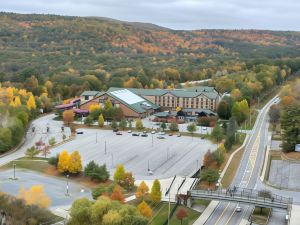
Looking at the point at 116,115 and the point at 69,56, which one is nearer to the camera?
the point at 116,115

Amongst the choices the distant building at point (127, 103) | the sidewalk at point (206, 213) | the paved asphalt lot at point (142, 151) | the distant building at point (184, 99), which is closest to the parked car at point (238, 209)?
the sidewalk at point (206, 213)


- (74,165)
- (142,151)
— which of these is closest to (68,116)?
(142,151)

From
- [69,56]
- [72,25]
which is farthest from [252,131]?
[72,25]

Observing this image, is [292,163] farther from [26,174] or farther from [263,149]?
[26,174]

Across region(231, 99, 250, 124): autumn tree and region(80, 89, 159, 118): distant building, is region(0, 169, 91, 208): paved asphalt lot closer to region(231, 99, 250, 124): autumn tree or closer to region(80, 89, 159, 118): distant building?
region(80, 89, 159, 118): distant building

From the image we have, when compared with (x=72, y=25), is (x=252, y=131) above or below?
below

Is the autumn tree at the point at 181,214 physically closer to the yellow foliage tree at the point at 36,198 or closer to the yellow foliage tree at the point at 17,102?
the yellow foliage tree at the point at 36,198

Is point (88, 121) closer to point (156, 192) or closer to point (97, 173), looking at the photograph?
point (97, 173)
